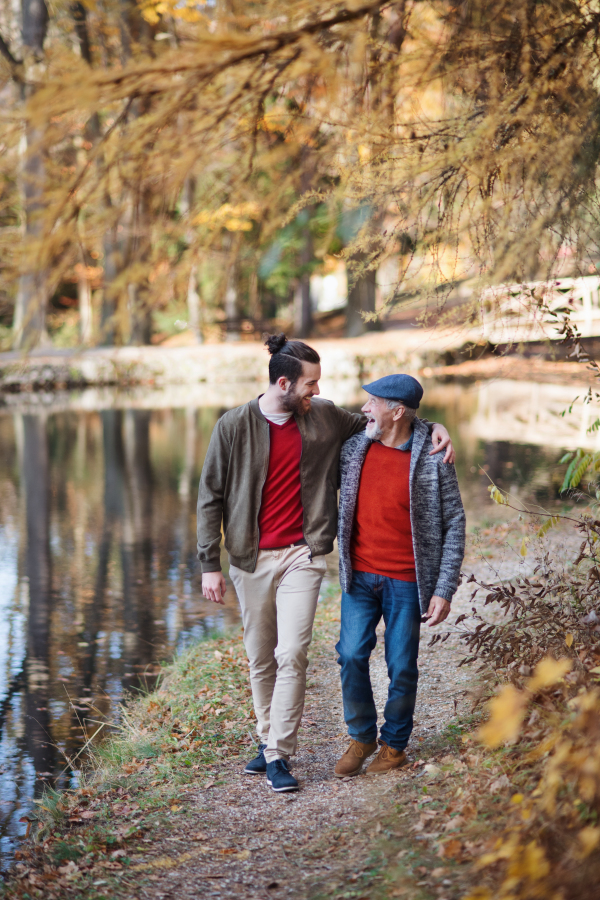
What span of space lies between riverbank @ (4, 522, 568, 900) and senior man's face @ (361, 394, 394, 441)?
1.42 m

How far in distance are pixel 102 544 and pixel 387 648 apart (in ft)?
23.8

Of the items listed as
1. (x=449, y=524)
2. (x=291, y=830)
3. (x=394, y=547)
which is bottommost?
(x=291, y=830)

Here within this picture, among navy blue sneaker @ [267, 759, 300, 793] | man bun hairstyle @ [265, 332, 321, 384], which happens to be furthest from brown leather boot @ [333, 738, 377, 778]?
man bun hairstyle @ [265, 332, 321, 384]

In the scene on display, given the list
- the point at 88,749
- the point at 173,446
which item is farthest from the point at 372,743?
the point at 173,446

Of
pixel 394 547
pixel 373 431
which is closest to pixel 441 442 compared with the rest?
pixel 373 431

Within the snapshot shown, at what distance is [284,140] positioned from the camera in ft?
15.0

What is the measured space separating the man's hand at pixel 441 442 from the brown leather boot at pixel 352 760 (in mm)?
1433

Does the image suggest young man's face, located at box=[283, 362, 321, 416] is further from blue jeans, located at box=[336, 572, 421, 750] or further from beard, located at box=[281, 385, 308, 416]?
blue jeans, located at box=[336, 572, 421, 750]

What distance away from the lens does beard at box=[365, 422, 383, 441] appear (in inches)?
162

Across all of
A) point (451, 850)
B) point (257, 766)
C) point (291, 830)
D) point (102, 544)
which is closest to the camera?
point (451, 850)

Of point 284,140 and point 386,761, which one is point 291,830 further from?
point 284,140

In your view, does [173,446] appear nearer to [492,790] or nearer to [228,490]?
[228,490]

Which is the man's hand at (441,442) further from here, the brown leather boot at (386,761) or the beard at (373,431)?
the brown leather boot at (386,761)

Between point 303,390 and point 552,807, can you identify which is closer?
point 552,807
